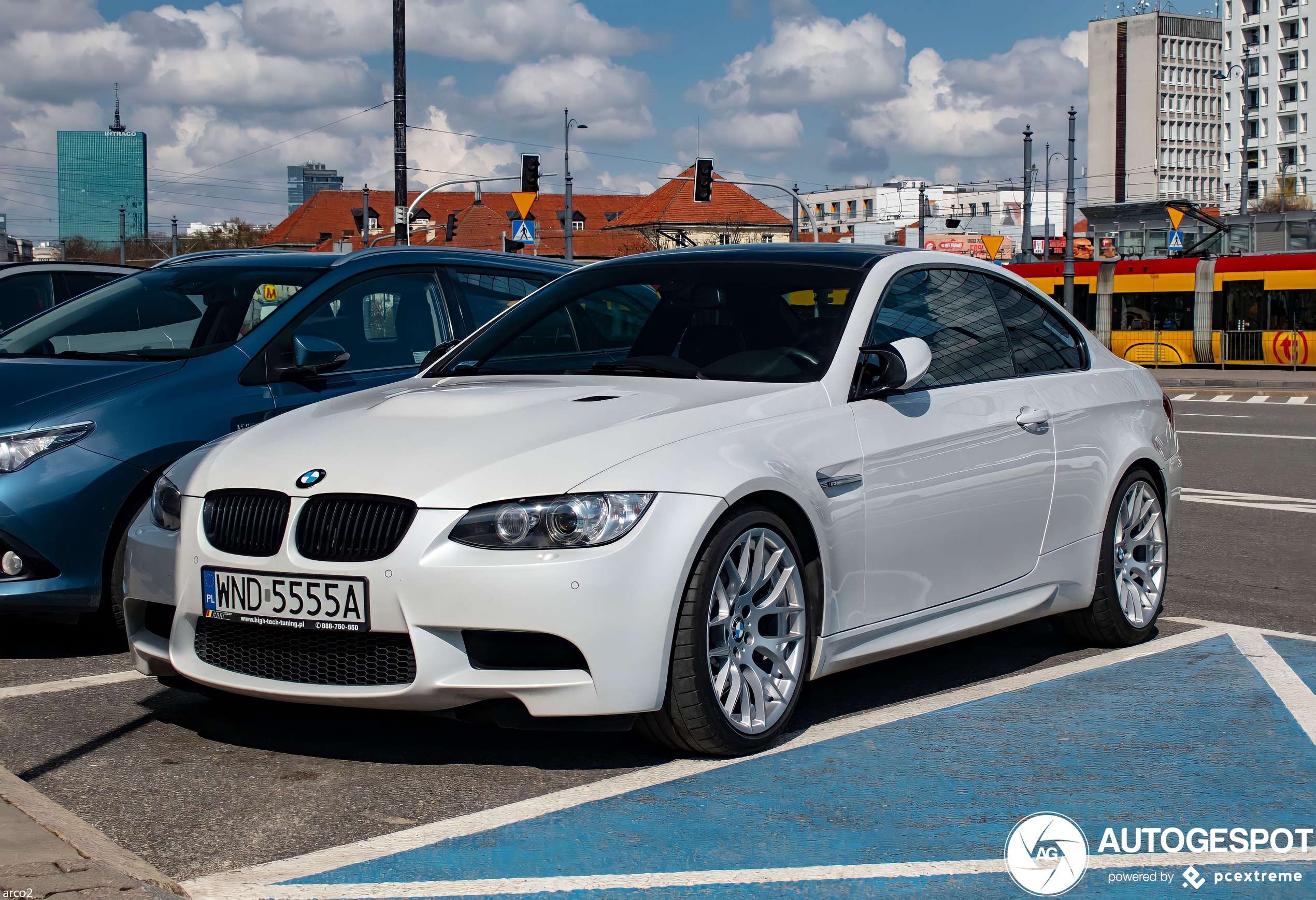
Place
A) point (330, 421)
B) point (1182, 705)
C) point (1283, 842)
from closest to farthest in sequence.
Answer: point (1283, 842), point (330, 421), point (1182, 705)

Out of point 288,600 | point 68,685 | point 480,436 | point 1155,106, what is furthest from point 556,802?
point 1155,106

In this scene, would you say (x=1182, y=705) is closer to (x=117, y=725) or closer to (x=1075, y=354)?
(x=1075, y=354)

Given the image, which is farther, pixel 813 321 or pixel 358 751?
pixel 813 321

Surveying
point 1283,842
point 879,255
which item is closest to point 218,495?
point 879,255

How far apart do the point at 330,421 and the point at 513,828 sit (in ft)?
4.83

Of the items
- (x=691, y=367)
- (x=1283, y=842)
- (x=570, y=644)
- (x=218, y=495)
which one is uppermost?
(x=691, y=367)

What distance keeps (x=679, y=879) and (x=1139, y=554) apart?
3428 mm

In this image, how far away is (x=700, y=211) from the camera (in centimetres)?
11012

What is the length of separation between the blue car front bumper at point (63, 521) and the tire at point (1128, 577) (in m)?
3.64

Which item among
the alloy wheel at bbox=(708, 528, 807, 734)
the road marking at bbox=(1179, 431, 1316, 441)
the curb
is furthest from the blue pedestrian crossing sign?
the curb

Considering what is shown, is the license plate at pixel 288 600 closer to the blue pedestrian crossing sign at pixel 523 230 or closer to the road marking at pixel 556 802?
the road marking at pixel 556 802

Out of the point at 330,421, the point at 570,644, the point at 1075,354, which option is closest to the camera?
the point at 570,644

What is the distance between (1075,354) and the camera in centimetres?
597

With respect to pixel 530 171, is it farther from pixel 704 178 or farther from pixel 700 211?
pixel 700 211
